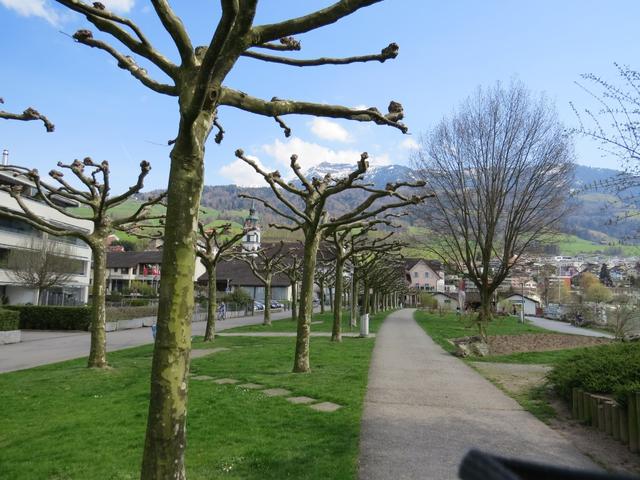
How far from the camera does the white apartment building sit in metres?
40.7

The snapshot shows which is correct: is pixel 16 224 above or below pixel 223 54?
above

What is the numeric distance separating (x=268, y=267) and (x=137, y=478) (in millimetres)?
32898

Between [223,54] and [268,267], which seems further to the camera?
[268,267]

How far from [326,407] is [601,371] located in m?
4.66

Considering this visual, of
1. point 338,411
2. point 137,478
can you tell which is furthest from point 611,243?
point 137,478

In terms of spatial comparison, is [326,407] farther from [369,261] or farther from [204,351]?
[369,261]

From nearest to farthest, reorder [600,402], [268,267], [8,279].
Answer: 1. [600,402]
2. [268,267]
3. [8,279]

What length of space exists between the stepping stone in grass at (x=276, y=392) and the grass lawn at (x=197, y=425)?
0.69 feet

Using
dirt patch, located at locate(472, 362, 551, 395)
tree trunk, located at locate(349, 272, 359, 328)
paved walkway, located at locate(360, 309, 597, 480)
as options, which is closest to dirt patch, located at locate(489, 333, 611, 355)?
dirt patch, located at locate(472, 362, 551, 395)

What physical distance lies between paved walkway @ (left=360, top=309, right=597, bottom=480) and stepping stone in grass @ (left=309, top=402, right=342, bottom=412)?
21.4 inches

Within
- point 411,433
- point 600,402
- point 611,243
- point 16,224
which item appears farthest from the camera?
point 16,224

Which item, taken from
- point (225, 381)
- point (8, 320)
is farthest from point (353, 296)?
point (225, 381)

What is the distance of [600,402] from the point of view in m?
8.24

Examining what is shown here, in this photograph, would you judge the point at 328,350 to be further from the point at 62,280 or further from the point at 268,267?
the point at 62,280
